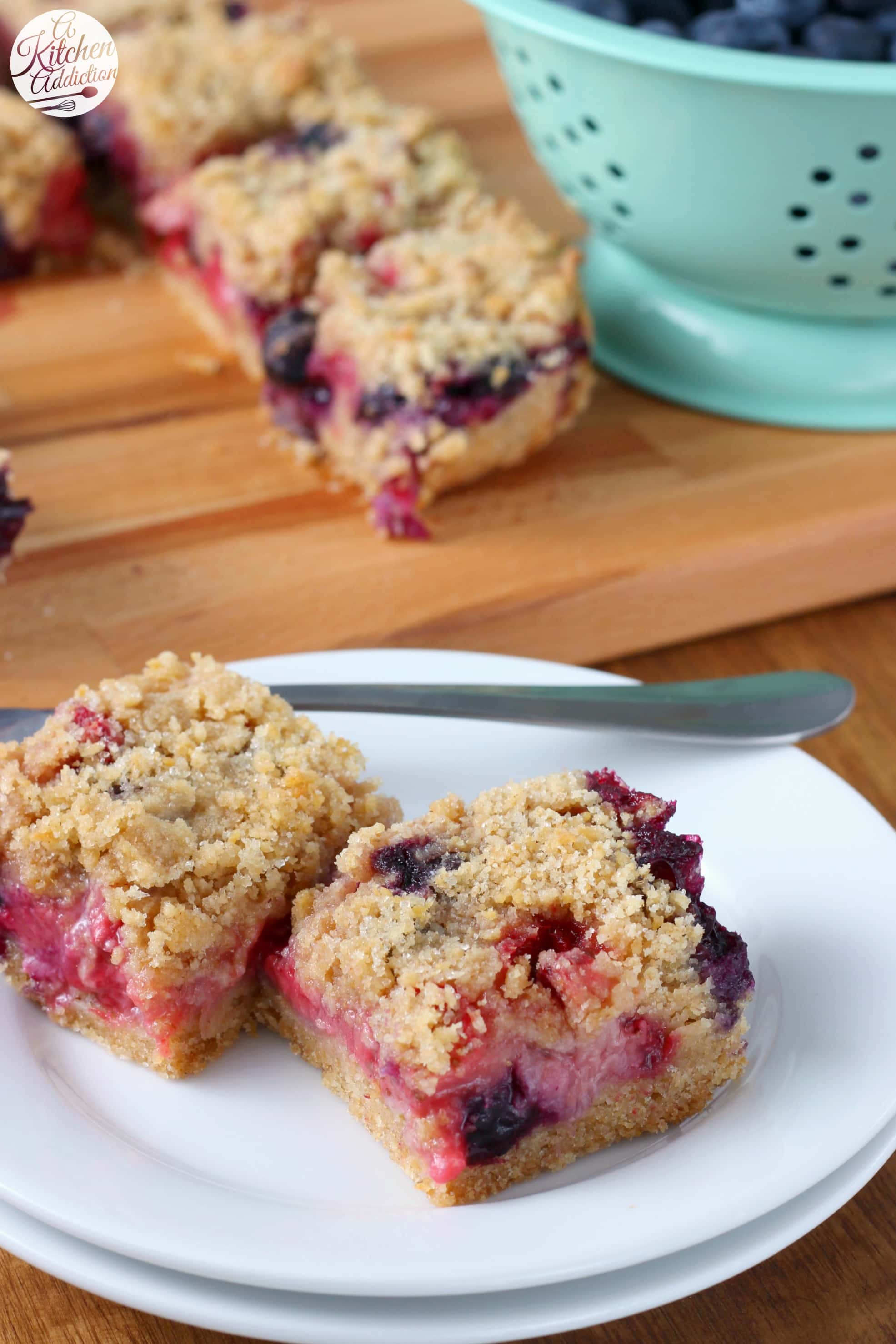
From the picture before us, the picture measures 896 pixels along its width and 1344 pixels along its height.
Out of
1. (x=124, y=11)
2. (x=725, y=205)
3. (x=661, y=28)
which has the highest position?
(x=661, y=28)

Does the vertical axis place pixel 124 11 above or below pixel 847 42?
below

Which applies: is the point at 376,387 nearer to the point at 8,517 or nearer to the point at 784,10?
the point at 8,517

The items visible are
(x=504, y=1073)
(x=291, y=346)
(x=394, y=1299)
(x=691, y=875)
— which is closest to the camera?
(x=394, y=1299)

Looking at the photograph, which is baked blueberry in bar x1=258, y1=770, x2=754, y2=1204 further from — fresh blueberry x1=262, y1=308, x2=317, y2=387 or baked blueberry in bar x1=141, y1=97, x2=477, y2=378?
baked blueberry in bar x1=141, y1=97, x2=477, y2=378

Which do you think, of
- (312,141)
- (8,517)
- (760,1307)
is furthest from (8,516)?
Answer: (760,1307)

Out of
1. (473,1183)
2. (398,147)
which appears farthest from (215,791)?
(398,147)

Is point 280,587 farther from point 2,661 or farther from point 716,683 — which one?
point 716,683
